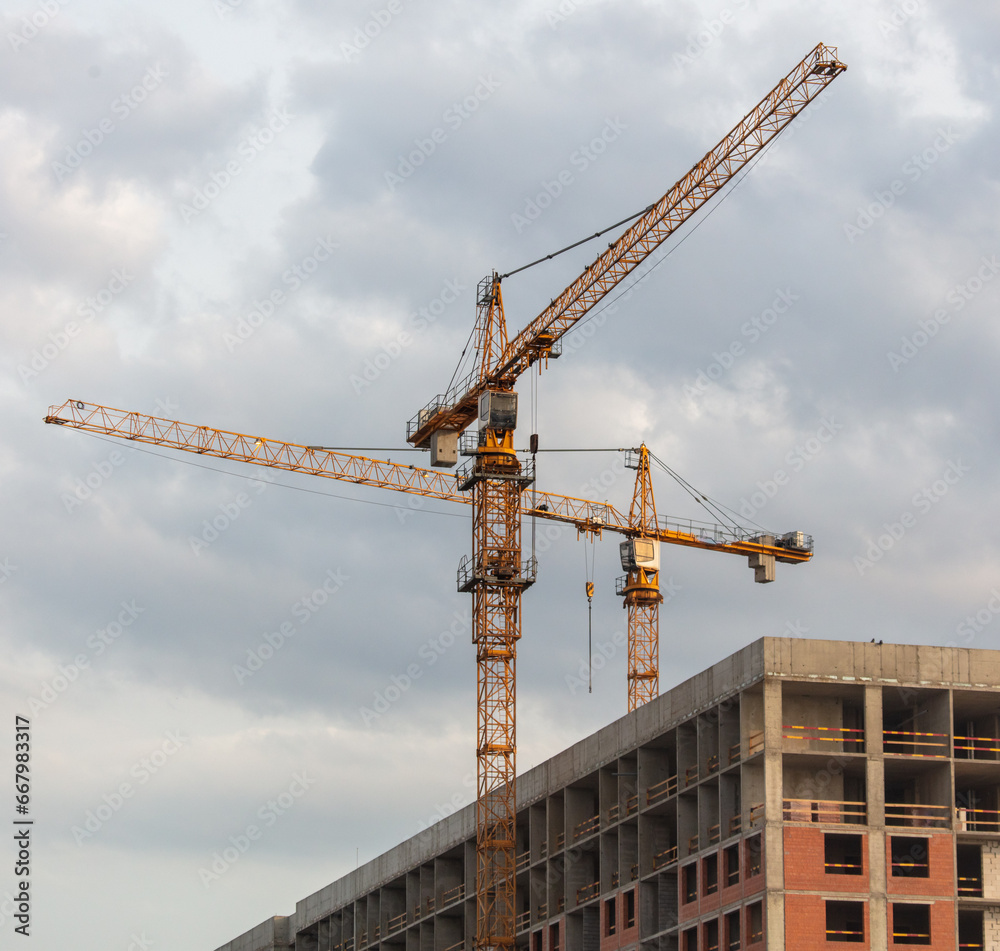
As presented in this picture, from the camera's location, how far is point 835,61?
111062 mm

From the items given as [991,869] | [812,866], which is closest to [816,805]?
[812,866]

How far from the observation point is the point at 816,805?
82250 millimetres

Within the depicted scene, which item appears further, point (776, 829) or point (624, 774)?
point (624, 774)

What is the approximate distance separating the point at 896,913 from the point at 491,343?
Answer: 5240cm

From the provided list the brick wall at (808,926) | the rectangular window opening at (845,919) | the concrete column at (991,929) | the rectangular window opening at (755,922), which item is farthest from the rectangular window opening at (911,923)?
the rectangular window opening at (755,922)

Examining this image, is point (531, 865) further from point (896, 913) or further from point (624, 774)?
point (896, 913)

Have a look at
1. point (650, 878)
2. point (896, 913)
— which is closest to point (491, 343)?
point (650, 878)

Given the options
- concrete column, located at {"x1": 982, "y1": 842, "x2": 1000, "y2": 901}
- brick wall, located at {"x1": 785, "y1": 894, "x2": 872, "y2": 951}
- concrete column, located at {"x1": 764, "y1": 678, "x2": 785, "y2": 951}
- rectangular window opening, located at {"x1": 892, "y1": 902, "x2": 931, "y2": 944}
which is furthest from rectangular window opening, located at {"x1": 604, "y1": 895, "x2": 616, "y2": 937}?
concrete column, located at {"x1": 982, "y1": 842, "x2": 1000, "y2": 901}

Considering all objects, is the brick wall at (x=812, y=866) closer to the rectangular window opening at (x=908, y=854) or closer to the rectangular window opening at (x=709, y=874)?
the rectangular window opening at (x=908, y=854)

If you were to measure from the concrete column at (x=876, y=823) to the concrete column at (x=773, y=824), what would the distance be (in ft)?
11.2

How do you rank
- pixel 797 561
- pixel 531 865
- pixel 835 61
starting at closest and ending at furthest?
pixel 531 865
pixel 835 61
pixel 797 561

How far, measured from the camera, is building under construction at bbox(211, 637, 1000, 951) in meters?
80.2

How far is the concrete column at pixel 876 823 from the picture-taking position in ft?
261

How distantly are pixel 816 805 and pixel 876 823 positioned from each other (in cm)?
257
